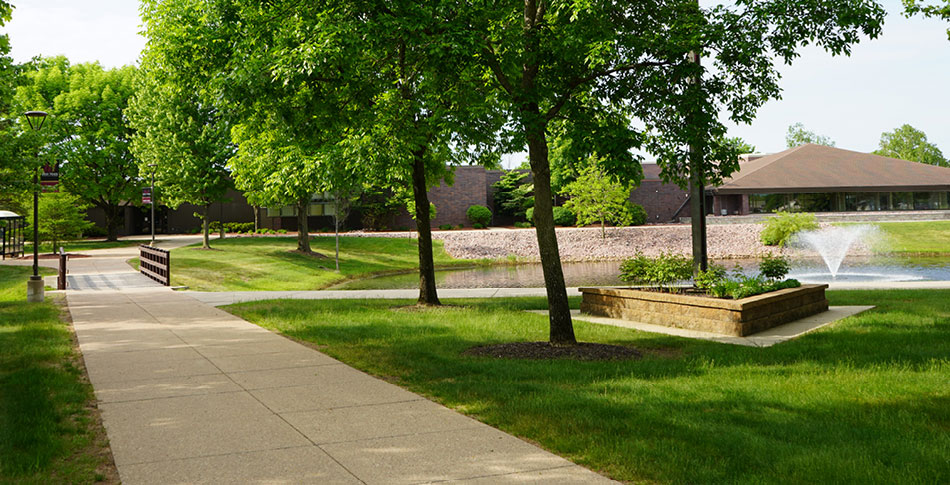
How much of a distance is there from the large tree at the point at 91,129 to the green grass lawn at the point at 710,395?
39761 millimetres

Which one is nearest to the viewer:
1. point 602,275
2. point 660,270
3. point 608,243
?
point 660,270

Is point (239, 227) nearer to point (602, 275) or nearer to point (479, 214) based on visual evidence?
point (479, 214)

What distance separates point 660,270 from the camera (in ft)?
43.8

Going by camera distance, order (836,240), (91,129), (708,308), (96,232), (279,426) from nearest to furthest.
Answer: (279,426) → (708,308) → (836,240) → (91,129) → (96,232)

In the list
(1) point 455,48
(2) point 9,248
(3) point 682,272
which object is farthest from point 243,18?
(2) point 9,248

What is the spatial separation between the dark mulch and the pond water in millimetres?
15782

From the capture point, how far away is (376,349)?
10188mm

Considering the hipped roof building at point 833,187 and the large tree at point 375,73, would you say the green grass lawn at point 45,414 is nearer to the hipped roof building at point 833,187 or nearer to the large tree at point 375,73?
the large tree at point 375,73

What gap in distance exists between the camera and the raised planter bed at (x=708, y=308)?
36.9 feet

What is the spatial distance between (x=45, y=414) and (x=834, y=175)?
5726 centimetres

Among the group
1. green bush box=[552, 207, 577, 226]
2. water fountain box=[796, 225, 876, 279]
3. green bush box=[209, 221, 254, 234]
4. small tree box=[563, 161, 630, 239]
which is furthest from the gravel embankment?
green bush box=[209, 221, 254, 234]

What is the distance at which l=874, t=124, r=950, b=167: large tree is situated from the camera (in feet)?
318

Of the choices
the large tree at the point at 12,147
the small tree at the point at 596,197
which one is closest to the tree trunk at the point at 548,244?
the large tree at the point at 12,147

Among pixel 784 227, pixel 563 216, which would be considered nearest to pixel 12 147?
pixel 784 227
